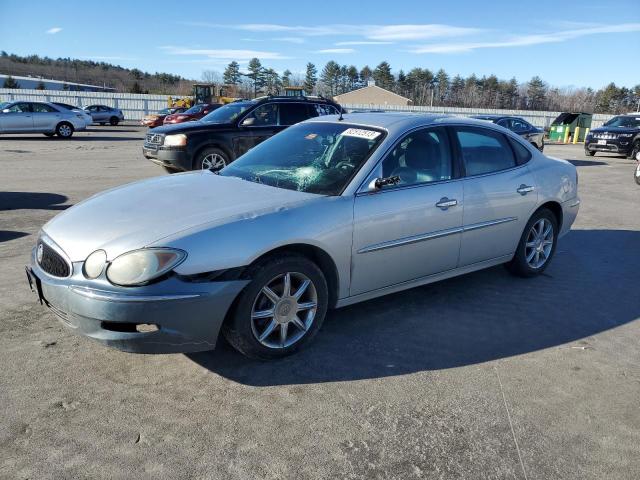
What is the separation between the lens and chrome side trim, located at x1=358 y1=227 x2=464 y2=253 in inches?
150

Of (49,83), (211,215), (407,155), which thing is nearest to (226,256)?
(211,215)

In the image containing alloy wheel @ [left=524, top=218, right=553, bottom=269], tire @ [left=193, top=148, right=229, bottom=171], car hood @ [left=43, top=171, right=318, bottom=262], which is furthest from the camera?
tire @ [left=193, top=148, right=229, bottom=171]

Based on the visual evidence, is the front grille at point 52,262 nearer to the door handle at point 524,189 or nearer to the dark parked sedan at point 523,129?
the door handle at point 524,189

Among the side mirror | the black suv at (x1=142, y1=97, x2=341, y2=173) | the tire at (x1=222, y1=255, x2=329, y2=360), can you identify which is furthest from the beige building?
the tire at (x1=222, y1=255, x2=329, y2=360)

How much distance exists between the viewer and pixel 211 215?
3275mm

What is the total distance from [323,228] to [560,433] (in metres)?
1.84

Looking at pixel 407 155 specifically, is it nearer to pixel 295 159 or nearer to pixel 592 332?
pixel 295 159

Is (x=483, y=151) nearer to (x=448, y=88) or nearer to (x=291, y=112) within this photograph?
(x=291, y=112)

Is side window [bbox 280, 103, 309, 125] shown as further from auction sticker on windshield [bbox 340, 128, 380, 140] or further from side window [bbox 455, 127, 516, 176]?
auction sticker on windshield [bbox 340, 128, 380, 140]

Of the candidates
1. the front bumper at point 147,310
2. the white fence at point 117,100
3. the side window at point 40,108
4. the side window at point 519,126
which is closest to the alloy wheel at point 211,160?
the front bumper at point 147,310

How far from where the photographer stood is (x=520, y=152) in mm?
5215

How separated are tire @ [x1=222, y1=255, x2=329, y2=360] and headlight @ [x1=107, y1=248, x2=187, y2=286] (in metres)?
0.47

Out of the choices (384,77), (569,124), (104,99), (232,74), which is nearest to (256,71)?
(232,74)

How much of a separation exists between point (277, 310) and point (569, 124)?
3609cm
